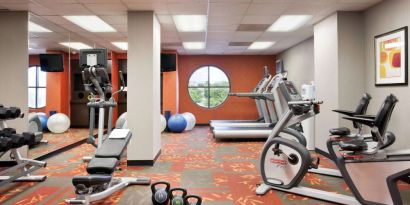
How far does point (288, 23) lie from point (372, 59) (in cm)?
192

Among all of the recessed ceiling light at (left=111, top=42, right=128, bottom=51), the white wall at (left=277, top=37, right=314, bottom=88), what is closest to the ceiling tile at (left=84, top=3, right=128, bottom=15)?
the recessed ceiling light at (left=111, top=42, right=128, bottom=51)

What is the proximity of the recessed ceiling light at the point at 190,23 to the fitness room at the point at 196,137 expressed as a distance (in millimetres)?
42

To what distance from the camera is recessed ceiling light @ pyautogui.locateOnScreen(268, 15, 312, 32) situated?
228 inches

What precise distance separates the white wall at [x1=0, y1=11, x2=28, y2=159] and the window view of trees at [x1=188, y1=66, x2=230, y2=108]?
275 inches

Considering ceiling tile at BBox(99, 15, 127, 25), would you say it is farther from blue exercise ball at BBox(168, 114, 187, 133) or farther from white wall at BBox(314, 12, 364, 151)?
white wall at BBox(314, 12, 364, 151)

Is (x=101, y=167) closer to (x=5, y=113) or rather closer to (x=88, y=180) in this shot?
(x=88, y=180)

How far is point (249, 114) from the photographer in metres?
11.6

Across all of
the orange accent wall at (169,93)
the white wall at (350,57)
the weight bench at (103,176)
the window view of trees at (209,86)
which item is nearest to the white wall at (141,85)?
the weight bench at (103,176)

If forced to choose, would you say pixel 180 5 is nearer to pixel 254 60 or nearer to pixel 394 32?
pixel 394 32

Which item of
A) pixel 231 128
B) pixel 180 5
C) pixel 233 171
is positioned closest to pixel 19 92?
pixel 180 5

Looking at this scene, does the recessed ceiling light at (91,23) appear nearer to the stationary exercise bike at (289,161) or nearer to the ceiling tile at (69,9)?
the ceiling tile at (69,9)

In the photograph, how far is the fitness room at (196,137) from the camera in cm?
330

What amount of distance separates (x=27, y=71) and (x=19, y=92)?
0.41m

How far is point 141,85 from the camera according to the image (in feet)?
16.9
